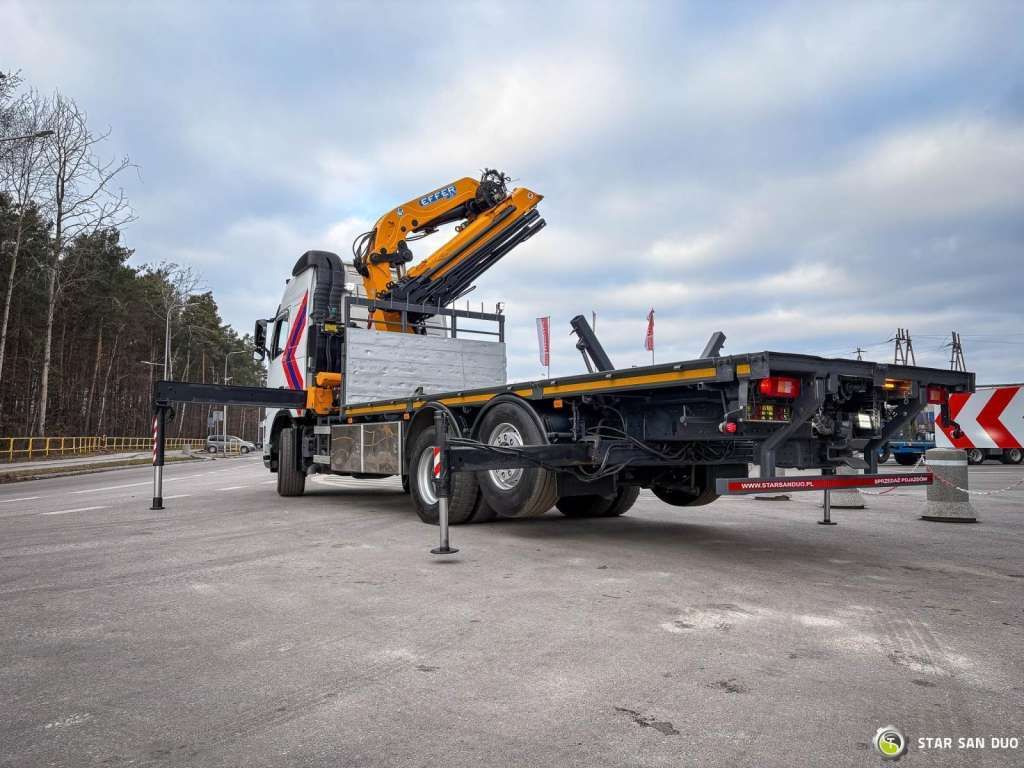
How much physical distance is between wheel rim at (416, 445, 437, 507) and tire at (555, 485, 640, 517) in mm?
1830

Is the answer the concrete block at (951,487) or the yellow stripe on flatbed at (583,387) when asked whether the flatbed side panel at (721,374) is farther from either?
the concrete block at (951,487)

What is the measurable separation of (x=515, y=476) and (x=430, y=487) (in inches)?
61.9

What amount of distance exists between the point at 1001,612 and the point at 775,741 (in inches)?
113

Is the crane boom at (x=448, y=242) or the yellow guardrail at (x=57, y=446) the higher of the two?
the crane boom at (x=448, y=242)

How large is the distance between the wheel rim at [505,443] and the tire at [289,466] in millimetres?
5700

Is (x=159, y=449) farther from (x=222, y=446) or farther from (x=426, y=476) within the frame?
(x=222, y=446)

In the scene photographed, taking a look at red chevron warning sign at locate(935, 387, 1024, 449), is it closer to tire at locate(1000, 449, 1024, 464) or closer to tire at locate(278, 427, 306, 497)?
tire at locate(1000, 449, 1024, 464)

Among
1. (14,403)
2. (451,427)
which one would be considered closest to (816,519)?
(451,427)

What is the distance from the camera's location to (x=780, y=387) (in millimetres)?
5426

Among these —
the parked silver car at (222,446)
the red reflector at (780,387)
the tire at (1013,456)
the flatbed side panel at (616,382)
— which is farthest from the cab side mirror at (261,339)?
the parked silver car at (222,446)

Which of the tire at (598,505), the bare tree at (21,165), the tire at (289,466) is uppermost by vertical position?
the bare tree at (21,165)

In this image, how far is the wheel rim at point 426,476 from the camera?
8.66 m

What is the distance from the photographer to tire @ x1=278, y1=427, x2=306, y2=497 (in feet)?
40.7

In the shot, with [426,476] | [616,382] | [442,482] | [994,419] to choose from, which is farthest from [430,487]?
[994,419]
